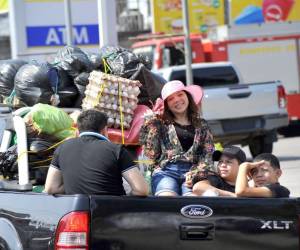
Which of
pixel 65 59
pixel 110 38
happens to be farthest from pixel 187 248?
pixel 110 38

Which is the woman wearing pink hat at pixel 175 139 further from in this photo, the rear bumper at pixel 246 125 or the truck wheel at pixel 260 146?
the truck wheel at pixel 260 146

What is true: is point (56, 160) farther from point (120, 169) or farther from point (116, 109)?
point (116, 109)

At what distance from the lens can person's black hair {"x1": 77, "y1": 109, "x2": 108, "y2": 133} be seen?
20.2ft

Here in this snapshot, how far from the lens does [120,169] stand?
6020 mm

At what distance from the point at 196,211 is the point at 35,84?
10.5 ft

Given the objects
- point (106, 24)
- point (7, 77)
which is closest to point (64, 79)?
point (7, 77)

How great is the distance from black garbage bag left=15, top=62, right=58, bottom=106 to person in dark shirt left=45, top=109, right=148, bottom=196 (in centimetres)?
230

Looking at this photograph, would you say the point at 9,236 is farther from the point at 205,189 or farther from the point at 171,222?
the point at 205,189

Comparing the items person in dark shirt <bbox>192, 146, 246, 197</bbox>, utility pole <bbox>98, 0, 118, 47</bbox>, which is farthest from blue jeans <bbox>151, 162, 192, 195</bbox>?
utility pole <bbox>98, 0, 118, 47</bbox>

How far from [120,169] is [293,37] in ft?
70.3

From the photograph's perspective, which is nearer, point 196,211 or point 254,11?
point 196,211

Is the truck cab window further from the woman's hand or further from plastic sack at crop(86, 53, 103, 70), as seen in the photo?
the woman's hand

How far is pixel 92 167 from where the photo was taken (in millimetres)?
6023

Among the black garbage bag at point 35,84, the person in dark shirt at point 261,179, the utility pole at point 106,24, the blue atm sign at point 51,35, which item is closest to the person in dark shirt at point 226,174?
the person in dark shirt at point 261,179
